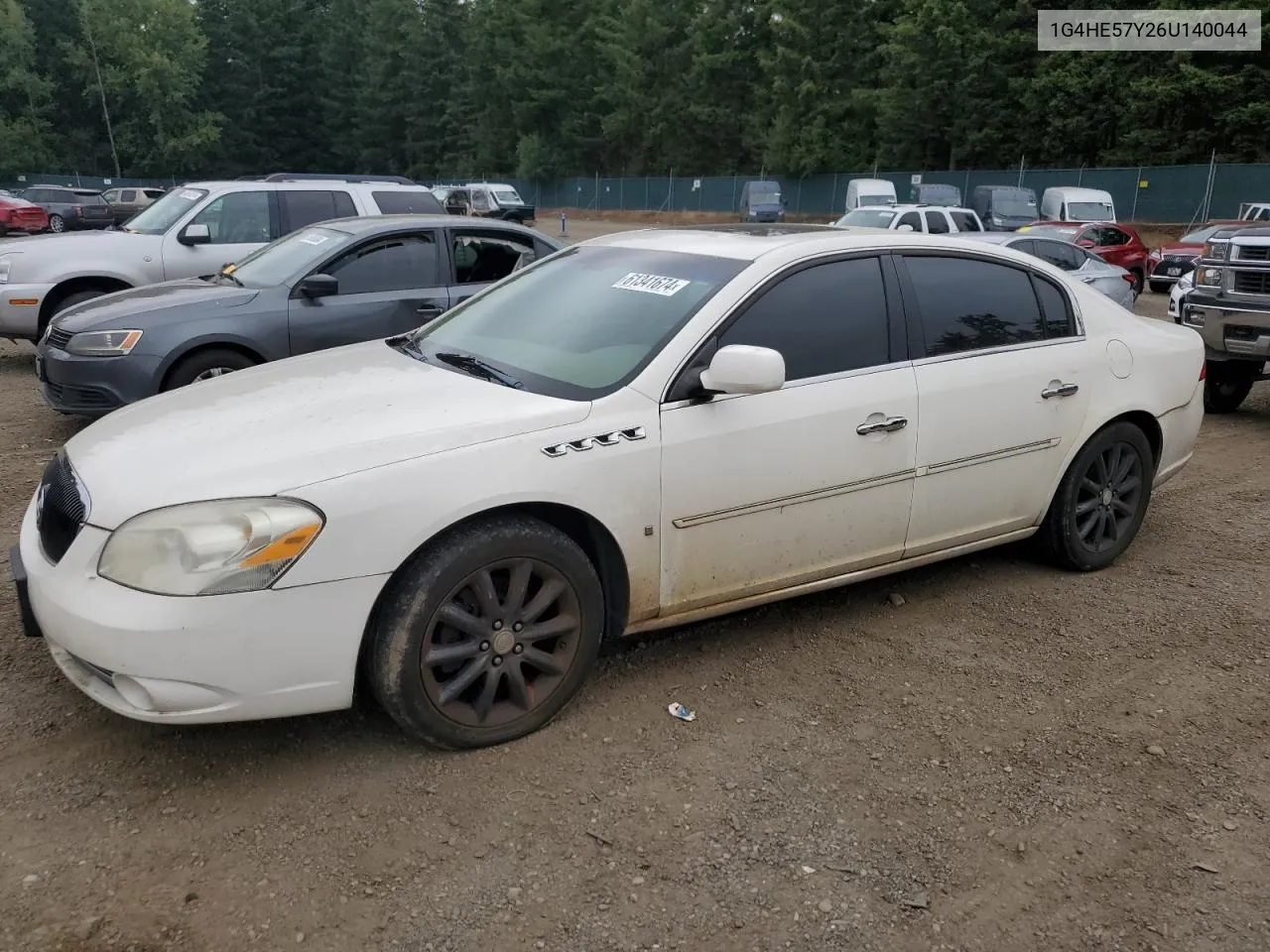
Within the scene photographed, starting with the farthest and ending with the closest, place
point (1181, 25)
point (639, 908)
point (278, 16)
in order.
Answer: point (278, 16), point (1181, 25), point (639, 908)

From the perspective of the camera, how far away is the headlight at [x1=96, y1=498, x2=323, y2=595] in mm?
2779

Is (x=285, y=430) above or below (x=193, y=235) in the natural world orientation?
A: below

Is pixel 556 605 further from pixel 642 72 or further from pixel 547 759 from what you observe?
pixel 642 72

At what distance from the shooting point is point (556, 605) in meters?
3.32

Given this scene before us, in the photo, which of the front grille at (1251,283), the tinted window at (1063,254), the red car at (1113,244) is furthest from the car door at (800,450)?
the red car at (1113,244)

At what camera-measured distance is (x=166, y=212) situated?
977 centimetres

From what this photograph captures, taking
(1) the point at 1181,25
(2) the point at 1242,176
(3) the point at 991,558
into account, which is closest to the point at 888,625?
(3) the point at 991,558

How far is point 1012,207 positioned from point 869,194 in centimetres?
430

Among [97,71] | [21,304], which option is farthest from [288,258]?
[97,71]

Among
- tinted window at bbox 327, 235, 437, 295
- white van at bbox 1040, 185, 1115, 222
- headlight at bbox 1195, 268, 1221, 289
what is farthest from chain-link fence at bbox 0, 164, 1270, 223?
tinted window at bbox 327, 235, 437, 295

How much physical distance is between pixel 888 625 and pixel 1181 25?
1475 inches

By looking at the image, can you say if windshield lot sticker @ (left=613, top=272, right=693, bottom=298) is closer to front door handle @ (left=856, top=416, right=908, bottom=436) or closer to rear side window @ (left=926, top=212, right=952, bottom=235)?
front door handle @ (left=856, top=416, right=908, bottom=436)

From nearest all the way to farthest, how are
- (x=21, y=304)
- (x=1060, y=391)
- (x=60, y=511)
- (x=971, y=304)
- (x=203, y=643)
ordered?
1. (x=203, y=643)
2. (x=60, y=511)
3. (x=971, y=304)
4. (x=1060, y=391)
5. (x=21, y=304)

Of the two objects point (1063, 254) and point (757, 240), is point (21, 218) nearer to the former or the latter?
point (1063, 254)
